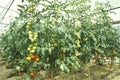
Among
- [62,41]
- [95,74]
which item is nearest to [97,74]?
[95,74]

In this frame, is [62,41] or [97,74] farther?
[97,74]

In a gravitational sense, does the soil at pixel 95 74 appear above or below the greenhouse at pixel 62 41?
below

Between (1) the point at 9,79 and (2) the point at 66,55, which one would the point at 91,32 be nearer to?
(2) the point at 66,55

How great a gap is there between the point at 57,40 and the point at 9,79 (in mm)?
2579

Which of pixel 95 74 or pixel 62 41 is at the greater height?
pixel 62 41

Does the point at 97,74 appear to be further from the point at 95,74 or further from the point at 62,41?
the point at 62,41

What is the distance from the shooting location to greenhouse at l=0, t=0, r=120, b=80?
9.18ft

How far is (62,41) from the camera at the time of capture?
291 centimetres

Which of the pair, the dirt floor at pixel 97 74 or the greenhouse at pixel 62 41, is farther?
the dirt floor at pixel 97 74

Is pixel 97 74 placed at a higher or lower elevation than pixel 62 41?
lower

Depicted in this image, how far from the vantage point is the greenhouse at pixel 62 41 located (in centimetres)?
A: 280

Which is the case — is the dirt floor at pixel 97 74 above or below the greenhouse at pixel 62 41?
below

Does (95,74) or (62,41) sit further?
(95,74)

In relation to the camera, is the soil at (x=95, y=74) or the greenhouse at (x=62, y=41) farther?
the soil at (x=95, y=74)
